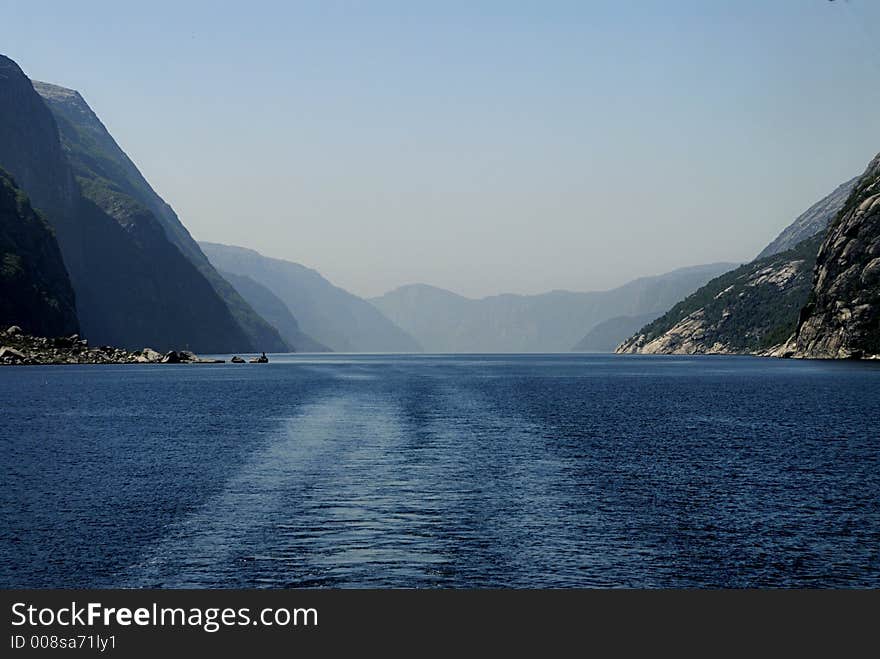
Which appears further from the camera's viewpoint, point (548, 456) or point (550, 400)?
point (550, 400)

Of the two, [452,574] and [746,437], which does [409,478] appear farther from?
[746,437]

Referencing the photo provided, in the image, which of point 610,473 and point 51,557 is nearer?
point 51,557

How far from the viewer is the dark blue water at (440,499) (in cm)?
3497

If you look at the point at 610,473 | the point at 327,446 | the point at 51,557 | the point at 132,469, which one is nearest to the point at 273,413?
the point at 327,446

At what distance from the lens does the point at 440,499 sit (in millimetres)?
50031

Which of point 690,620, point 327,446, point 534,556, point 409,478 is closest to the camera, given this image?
point 690,620

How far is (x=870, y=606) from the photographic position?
30.5 metres

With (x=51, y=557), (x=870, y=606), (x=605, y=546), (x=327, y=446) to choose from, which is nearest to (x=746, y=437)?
(x=327, y=446)

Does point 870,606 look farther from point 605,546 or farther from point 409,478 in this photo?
point 409,478

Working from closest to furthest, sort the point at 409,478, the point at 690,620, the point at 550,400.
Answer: the point at 690,620 → the point at 409,478 → the point at 550,400

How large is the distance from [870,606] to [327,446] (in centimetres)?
5087

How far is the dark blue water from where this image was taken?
3497 cm

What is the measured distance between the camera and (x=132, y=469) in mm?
60750

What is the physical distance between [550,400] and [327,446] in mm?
60806
